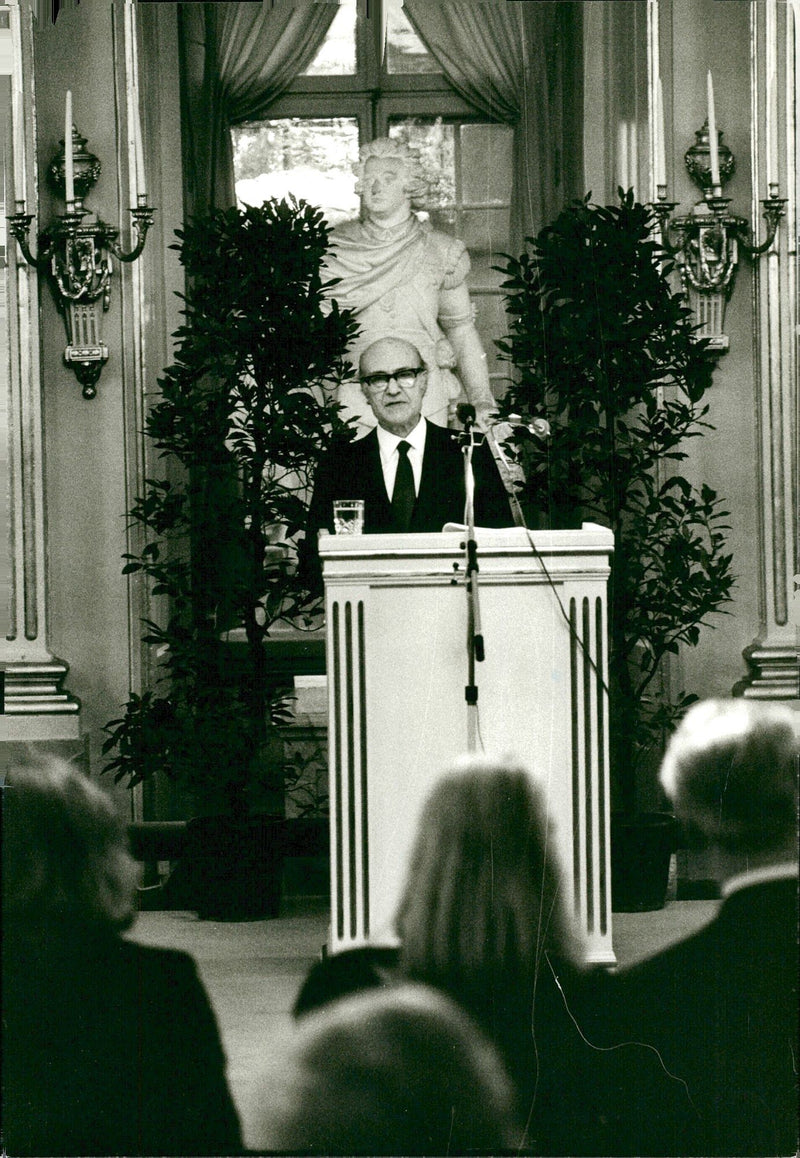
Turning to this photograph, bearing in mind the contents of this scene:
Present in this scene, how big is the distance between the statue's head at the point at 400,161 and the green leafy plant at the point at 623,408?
0.93 metres

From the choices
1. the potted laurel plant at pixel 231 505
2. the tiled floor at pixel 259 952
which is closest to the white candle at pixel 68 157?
the potted laurel plant at pixel 231 505

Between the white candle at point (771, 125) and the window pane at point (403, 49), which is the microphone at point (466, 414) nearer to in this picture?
the white candle at point (771, 125)

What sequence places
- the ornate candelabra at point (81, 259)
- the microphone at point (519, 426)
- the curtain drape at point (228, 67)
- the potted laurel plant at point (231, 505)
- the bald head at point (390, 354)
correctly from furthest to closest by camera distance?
1. the curtain drape at point (228, 67)
2. the ornate candelabra at point (81, 259)
3. the potted laurel plant at point (231, 505)
4. the bald head at point (390, 354)
5. the microphone at point (519, 426)

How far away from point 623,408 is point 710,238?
0.80m

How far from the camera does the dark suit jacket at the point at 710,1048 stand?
12.8 ft

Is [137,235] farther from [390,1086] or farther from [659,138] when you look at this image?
[390,1086]

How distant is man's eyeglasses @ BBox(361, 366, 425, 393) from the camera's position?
5.35 m

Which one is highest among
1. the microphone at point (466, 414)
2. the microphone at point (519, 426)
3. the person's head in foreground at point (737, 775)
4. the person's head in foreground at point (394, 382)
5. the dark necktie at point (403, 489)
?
the person's head in foreground at point (394, 382)

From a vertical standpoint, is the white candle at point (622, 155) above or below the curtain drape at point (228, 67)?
below

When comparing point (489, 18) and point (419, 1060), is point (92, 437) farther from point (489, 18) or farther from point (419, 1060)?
point (419, 1060)

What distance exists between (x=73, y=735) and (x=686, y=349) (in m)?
2.62

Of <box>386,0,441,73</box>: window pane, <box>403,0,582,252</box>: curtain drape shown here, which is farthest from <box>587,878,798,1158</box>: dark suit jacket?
<box>386,0,441,73</box>: window pane

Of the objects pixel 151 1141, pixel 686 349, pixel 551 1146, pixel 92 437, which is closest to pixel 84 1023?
pixel 151 1141

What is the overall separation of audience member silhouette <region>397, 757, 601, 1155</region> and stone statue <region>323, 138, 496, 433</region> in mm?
2689
